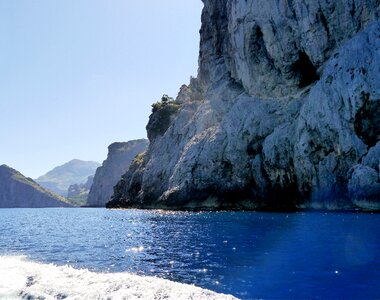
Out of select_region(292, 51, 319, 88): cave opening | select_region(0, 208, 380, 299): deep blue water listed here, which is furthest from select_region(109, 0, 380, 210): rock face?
select_region(0, 208, 380, 299): deep blue water

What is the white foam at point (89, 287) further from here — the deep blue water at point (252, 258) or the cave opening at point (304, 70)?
the cave opening at point (304, 70)

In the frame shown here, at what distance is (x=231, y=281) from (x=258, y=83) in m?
69.9

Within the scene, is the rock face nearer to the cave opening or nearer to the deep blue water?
the cave opening

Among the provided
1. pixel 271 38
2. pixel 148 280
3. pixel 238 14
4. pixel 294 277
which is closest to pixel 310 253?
pixel 294 277

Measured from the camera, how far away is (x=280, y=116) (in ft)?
239

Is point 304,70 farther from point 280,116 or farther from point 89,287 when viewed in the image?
point 89,287

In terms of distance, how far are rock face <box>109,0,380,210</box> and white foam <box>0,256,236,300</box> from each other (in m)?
40.7

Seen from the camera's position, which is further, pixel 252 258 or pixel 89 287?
pixel 252 258

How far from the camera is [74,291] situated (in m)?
14.7

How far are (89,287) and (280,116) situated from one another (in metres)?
62.5

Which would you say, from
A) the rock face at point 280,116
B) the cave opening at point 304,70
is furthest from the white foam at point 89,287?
the cave opening at point 304,70

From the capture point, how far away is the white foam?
1383 centimetres

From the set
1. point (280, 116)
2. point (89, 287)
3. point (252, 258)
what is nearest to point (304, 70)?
point (280, 116)

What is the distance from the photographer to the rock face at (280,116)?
53969 millimetres
